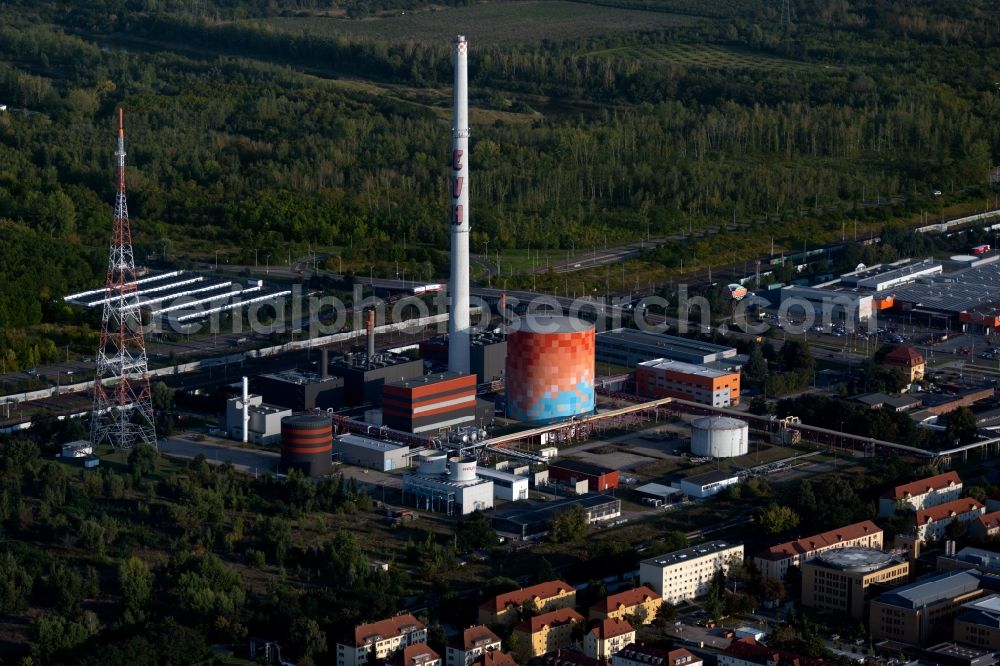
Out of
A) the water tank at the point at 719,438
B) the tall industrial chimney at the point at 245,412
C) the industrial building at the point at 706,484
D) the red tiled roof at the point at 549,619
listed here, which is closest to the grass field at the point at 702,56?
the water tank at the point at 719,438

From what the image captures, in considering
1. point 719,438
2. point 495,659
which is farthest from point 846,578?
point 719,438

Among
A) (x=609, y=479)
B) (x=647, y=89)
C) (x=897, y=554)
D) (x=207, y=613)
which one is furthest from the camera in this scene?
(x=647, y=89)

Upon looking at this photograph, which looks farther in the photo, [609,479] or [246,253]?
[246,253]

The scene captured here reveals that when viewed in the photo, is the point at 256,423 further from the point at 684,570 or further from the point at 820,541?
the point at 820,541

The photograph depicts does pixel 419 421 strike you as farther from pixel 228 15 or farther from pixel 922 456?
pixel 228 15

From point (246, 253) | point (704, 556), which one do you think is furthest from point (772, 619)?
point (246, 253)

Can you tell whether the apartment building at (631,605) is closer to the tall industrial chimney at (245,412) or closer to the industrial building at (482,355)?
the tall industrial chimney at (245,412)
